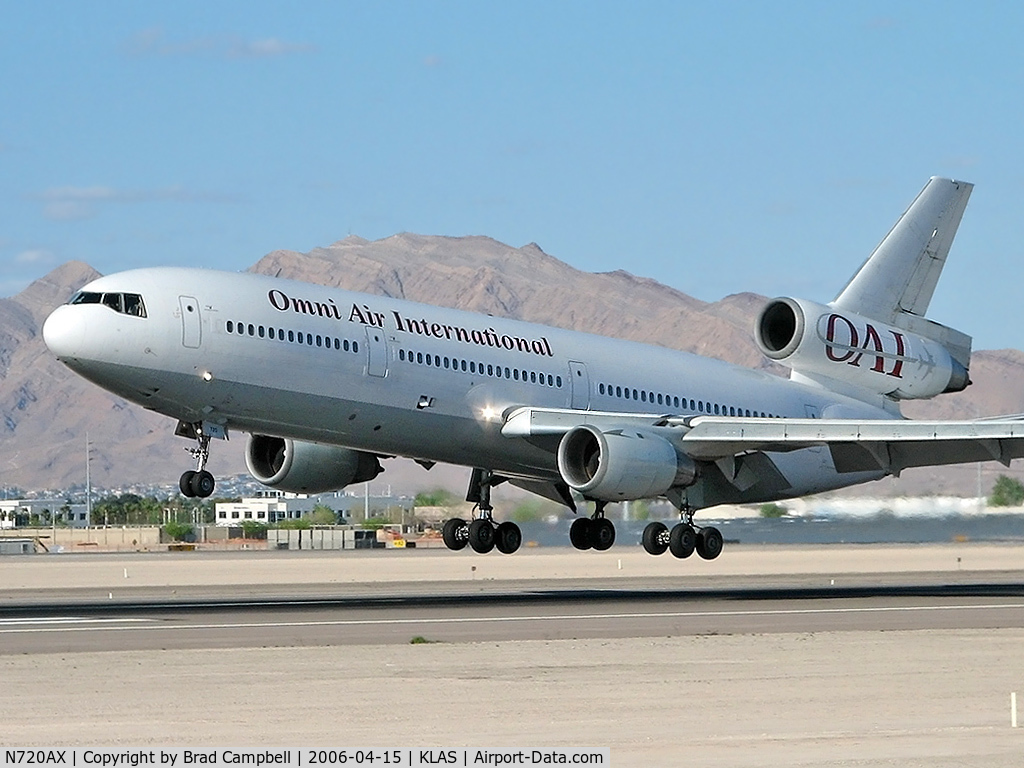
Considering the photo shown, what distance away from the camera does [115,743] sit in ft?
52.7

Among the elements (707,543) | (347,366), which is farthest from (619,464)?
(347,366)

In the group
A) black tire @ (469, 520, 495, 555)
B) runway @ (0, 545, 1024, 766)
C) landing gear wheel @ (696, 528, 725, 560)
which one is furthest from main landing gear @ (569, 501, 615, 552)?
landing gear wheel @ (696, 528, 725, 560)

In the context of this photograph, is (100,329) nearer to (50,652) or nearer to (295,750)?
(50,652)

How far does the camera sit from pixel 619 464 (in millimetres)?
38812


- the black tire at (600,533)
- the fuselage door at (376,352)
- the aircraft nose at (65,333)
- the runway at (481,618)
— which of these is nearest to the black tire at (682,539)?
the runway at (481,618)

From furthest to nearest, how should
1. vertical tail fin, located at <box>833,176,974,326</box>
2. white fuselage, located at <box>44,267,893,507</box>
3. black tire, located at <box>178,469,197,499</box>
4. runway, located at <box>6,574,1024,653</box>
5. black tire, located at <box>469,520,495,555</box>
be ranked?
1. vertical tail fin, located at <box>833,176,974,326</box>
2. black tire, located at <box>469,520,495,555</box>
3. white fuselage, located at <box>44,267,893,507</box>
4. black tire, located at <box>178,469,197,499</box>
5. runway, located at <box>6,574,1024,653</box>

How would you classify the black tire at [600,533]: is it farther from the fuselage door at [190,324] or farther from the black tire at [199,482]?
the fuselage door at [190,324]

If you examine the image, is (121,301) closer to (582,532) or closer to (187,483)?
(187,483)

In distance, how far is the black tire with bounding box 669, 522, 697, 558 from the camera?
42.3 metres

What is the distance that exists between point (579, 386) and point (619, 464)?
457 cm

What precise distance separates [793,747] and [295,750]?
185 inches

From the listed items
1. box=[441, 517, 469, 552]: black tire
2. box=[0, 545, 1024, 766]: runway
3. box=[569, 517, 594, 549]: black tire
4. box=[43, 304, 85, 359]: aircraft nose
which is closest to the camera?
box=[0, 545, 1024, 766]: runway

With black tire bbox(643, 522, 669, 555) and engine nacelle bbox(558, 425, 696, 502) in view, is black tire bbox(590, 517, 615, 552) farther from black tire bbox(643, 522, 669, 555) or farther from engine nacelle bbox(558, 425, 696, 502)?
engine nacelle bbox(558, 425, 696, 502)

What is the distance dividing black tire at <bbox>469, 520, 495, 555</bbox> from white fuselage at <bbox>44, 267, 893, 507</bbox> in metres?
1.89
